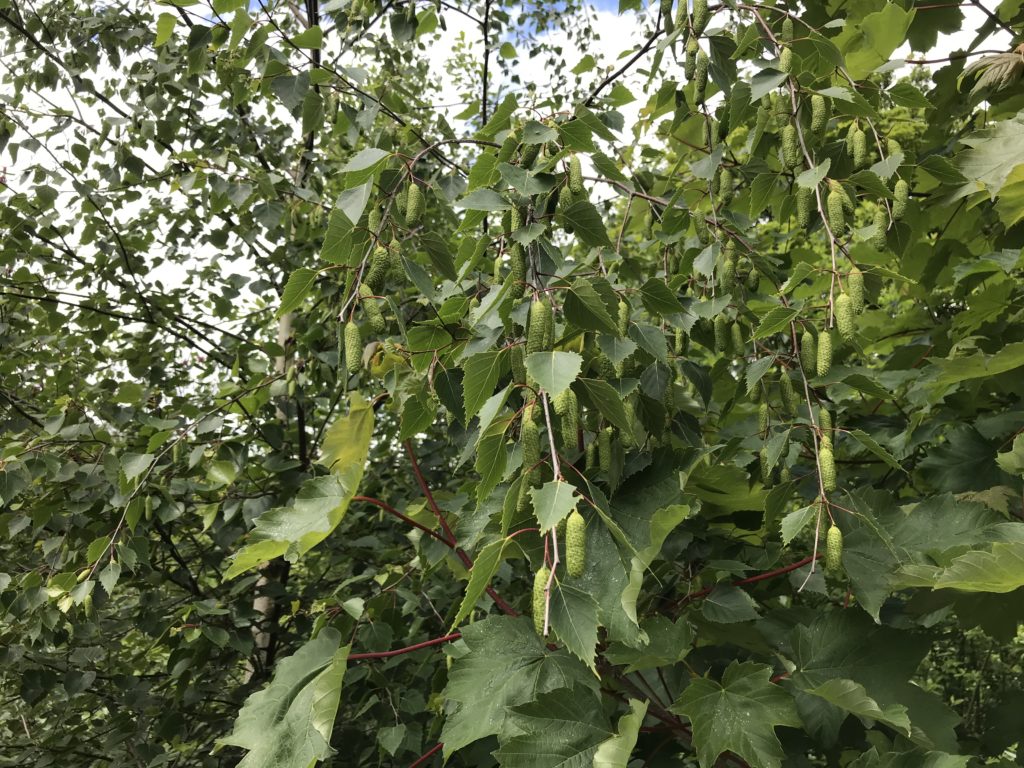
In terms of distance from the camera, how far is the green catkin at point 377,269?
114cm

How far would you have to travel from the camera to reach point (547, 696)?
103cm

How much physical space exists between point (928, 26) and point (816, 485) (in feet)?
4.60

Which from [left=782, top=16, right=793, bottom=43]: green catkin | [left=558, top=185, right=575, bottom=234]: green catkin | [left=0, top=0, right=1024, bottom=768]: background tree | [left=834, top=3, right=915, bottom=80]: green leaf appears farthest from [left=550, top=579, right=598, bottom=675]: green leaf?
[left=834, top=3, right=915, bottom=80]: green leaf

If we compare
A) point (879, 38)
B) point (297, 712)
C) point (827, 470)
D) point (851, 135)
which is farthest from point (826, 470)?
point (879, 38)

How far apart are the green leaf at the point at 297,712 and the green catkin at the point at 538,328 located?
58 cm

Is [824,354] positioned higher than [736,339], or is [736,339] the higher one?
[736,339]

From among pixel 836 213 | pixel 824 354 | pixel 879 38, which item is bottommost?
pixel 824 354

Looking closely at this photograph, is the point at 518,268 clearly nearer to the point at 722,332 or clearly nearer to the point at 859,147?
the point at 722,332

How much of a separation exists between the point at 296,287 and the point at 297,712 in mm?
686

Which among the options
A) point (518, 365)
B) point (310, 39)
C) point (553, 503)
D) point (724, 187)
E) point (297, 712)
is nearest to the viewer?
point (553, 503)

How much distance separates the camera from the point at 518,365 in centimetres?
111

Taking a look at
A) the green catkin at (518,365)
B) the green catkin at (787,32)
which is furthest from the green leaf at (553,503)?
the green catkin at (787,32)

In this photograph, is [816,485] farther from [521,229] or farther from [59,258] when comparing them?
[59,258]

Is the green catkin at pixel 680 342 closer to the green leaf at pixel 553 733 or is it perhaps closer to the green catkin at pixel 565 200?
the green catkin at pixel 565 200
